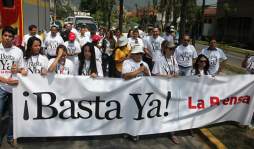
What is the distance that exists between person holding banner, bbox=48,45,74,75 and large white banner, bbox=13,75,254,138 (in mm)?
407

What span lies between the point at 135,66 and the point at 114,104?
729 millimetres

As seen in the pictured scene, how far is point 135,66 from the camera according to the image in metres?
5.93

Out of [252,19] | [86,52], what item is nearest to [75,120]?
[86,52]

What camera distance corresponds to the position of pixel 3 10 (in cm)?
871

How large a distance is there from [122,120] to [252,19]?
137 feet

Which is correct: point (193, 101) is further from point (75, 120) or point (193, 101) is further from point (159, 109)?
point (75, 120)

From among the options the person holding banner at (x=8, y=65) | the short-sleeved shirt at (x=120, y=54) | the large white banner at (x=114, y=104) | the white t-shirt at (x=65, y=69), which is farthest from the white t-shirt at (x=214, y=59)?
the person holding banner at (x=8, y=65)

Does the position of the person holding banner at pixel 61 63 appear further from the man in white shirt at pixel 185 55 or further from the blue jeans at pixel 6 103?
the man in white shirt at pixel 185 55

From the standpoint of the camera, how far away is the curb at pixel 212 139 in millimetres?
5793

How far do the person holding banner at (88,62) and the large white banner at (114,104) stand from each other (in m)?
0.37

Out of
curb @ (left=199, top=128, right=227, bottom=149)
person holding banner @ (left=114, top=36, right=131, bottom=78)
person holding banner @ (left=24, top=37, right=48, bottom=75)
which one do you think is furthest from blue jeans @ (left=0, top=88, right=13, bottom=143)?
curb @ (left=199, top=128, right=227, bottom=149)

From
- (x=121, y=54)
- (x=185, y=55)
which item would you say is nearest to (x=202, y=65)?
(x=185, y=55)

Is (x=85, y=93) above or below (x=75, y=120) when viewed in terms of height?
above

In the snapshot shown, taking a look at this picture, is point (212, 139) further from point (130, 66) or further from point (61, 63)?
point (61, 63)
